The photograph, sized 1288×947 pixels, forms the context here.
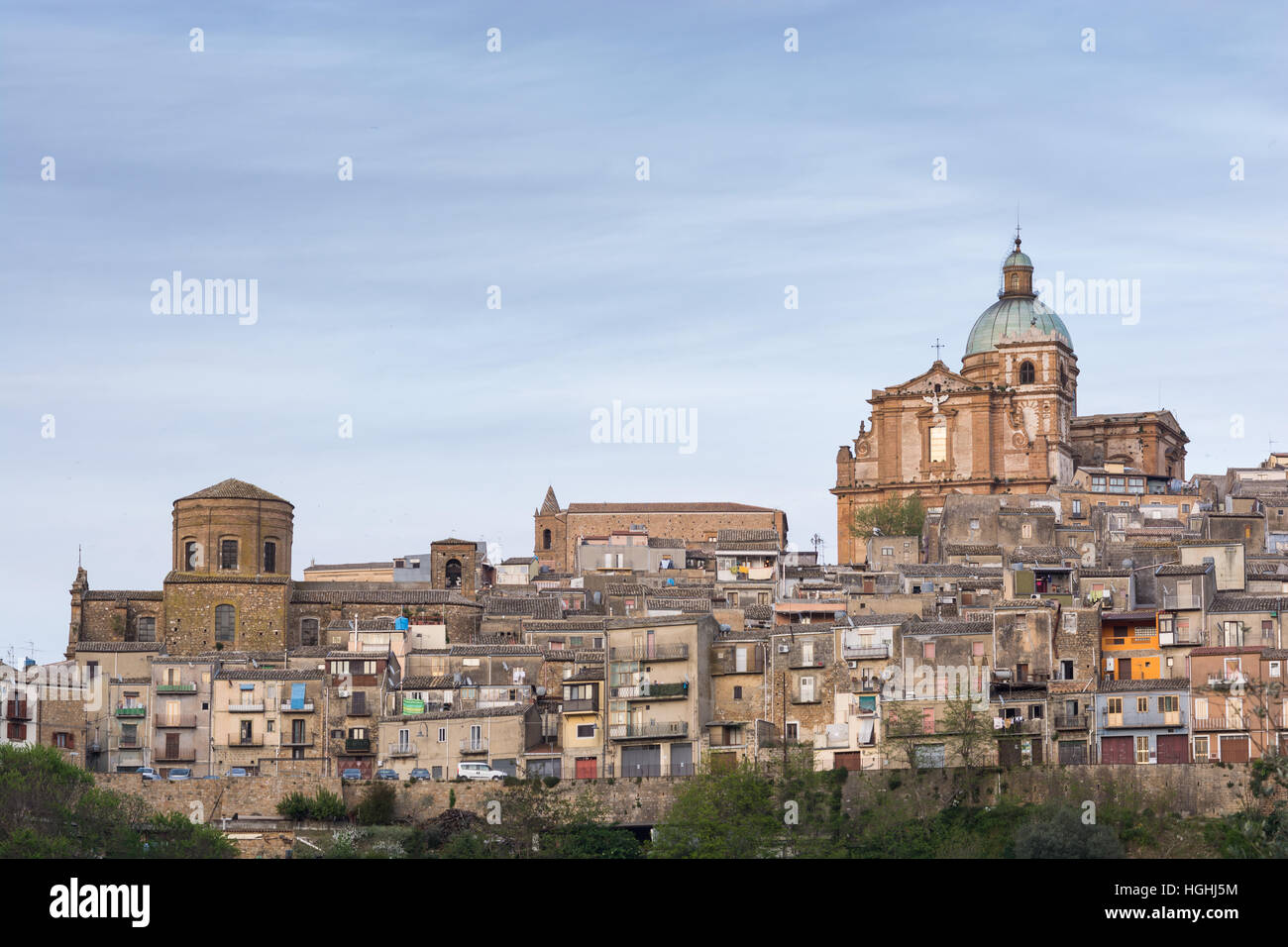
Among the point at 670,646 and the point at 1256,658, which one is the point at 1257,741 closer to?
the point at 1256,658

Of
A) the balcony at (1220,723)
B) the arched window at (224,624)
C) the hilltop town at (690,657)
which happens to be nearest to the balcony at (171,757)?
the hilltop town at (690,657)

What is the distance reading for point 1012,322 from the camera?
133 metres

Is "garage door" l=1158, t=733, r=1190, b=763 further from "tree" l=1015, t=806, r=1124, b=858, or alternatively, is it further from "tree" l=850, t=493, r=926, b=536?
"tree" l=850, t=493, r=926, b=536

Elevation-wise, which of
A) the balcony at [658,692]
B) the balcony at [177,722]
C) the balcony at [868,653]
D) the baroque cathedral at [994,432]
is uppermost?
the baroque cathedral at [994,432]

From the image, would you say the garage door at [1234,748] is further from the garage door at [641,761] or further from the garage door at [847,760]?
the garage door at [641,761]

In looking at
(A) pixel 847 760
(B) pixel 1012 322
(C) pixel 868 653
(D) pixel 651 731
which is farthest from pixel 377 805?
(B) pixel 1012 322

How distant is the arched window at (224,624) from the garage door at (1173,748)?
39.1 metres

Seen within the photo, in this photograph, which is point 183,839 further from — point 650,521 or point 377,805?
point 650,521

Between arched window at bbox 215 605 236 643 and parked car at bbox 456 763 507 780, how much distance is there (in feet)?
66.7

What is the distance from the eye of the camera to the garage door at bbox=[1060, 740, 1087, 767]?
71562 millimetres

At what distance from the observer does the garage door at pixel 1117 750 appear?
71250 millimetres
